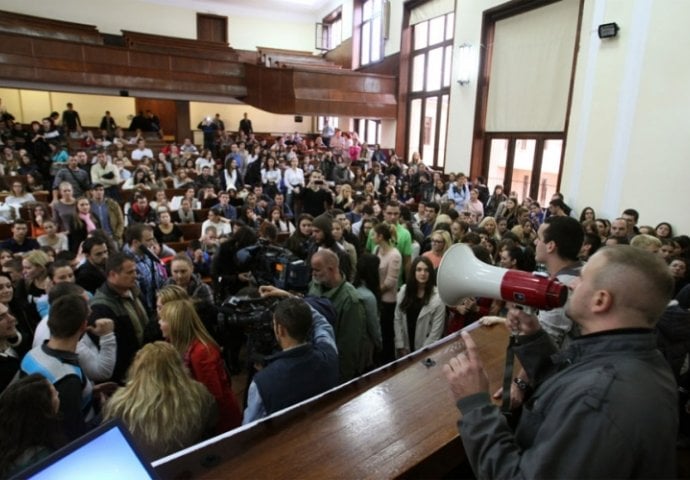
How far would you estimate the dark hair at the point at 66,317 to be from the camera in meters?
1.87

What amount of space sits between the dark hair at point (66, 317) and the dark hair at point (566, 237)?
7.15ft

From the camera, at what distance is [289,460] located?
1.37 meters

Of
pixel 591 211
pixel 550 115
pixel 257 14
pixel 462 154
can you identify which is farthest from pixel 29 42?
pixel 591 211

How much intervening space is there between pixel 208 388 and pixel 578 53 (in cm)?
809

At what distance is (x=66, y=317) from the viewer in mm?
1879

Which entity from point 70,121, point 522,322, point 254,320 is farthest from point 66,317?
point 70,121

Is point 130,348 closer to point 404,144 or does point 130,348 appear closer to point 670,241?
point 670,241

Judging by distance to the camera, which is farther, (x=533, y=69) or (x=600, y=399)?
(x=533, y=69)

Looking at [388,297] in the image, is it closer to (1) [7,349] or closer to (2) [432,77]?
(1) [7,349]

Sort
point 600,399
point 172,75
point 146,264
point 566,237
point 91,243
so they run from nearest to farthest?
point 600,399 → point 566,237 → point 91,243 → point 146,264 → point 172,75

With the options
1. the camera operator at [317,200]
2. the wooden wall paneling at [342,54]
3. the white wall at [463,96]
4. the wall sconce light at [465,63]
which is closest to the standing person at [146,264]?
the camera operator at [317,200]

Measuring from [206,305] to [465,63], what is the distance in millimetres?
9271

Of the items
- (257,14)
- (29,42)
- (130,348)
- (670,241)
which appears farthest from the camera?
(257,14)

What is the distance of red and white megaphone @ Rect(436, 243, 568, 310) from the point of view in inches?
51.3
